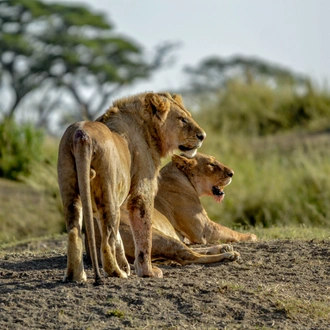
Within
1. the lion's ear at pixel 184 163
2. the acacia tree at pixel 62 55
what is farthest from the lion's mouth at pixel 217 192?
the acacia tree at pixel 62 55

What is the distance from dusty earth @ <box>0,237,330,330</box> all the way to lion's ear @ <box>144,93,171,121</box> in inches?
44.4

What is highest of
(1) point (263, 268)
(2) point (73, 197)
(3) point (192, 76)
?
(2) point (73, 197)

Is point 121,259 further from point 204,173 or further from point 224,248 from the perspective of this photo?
point 204,173

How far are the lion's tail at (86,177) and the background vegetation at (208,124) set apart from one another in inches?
147

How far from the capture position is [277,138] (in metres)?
19.2

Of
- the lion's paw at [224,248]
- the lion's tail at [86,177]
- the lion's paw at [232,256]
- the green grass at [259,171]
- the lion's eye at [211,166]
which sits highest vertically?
the lion's tail at [86,177]

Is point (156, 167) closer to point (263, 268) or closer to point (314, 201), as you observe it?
point (263, 268)

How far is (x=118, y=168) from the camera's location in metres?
6.31

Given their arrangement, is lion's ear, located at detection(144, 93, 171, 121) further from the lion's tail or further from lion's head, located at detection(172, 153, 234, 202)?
lion's head, located at detection(172, 153, 234, 202)

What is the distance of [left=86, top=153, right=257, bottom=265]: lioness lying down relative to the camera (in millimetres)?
7273

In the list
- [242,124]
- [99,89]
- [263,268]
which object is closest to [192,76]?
[99,89]

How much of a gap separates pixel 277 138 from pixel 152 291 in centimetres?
1334

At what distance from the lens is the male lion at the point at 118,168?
19.8ft

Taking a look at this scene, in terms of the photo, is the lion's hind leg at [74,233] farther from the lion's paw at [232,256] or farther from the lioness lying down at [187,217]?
the lion's paw at [232,256]
